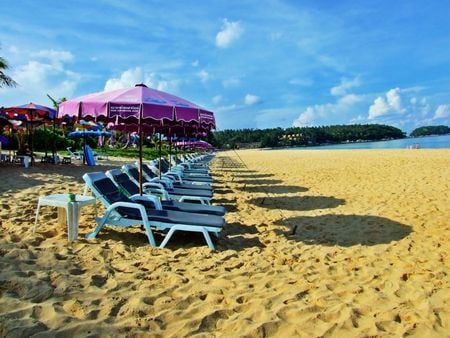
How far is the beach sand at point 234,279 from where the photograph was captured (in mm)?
2955

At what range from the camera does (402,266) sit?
4.51m

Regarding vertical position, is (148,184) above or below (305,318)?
above

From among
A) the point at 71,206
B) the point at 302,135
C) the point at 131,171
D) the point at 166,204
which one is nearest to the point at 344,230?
the point at 166,204

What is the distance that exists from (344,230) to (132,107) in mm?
3869

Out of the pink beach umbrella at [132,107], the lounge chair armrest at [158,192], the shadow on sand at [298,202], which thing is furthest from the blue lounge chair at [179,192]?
the pink beach umbrella at [132,107]

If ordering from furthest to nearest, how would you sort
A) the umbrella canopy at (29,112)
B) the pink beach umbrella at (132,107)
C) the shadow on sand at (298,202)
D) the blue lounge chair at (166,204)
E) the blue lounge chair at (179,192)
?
the umbrella canopy at (29,112) → the shadow on sand at (298,202) → the blue lounge chair at (179,192) → the blue lounge chair at (166,204) → the pink beach umbrella at (132,107)

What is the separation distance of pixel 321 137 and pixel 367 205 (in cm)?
14153

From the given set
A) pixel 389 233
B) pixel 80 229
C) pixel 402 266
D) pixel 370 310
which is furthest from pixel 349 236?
pixel 80 229

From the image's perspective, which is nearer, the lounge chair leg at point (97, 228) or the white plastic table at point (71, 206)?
the white plastic table at point (71, 206)

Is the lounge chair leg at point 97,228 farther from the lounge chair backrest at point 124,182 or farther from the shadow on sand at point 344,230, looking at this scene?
the shadow on sand at point 344,230

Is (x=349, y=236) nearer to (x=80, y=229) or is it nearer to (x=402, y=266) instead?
(x=402, y=266)

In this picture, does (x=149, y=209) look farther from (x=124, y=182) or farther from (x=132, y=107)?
(x=132, y=107)

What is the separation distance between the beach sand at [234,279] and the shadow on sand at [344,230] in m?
0.02

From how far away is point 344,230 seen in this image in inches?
254
